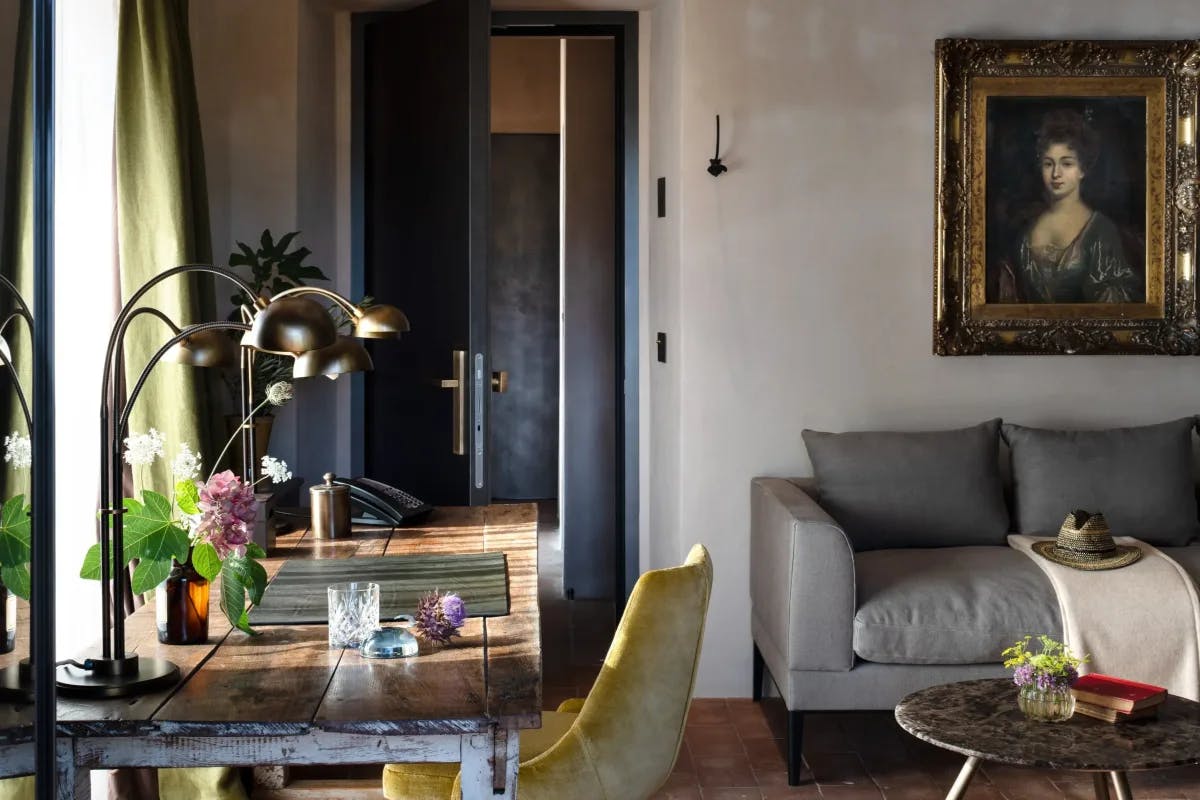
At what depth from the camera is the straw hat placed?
3617 mm

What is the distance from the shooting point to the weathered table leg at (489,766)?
1746 millimetres

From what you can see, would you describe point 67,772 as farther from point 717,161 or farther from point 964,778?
point 717,161

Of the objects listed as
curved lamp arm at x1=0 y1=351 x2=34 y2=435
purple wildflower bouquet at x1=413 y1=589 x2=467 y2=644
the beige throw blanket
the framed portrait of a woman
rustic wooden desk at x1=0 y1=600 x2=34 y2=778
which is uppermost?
the framed portrait of a woman

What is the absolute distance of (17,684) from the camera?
0.68 metres

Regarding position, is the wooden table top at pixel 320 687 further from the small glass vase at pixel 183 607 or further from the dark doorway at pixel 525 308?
the dark doorway at pixel 525 308

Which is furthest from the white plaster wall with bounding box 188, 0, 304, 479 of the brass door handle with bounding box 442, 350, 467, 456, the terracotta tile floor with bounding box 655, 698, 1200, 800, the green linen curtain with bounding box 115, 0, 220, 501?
the terracotta tile floor with bounding box 655, 698, 1200, 800

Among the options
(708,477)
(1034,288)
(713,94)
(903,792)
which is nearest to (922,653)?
(903,792)

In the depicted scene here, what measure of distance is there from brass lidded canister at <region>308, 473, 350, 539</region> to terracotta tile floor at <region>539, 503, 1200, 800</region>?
119 cm

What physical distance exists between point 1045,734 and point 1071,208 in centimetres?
244

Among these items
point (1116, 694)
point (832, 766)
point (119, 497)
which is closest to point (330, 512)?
point (119, 497)

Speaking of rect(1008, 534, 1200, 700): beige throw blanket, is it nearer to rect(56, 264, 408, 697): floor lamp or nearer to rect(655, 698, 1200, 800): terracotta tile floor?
rect(655, 698, 1200, 800): terracotta tile floor

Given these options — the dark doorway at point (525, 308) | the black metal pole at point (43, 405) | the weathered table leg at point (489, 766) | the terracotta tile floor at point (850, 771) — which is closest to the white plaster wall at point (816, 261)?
the terracotta tile floor at point (850, 771)

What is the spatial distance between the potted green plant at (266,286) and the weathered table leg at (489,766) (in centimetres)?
229

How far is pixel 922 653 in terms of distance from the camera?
138 inches
